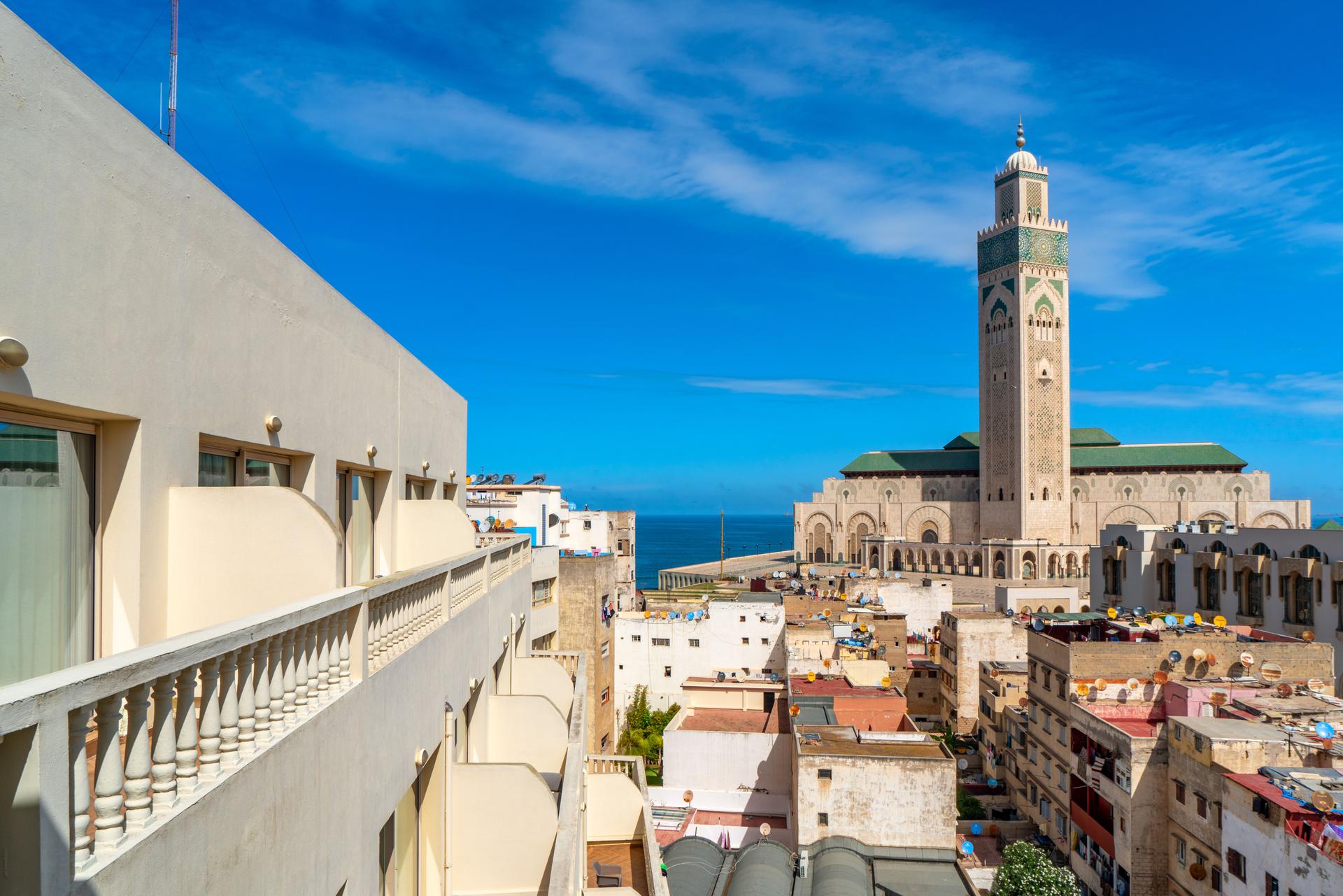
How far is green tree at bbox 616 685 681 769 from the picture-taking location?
31625mm

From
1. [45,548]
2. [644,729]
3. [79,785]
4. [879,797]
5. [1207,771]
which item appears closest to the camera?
[79,785]

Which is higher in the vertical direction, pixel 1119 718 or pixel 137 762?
pixel 137 762

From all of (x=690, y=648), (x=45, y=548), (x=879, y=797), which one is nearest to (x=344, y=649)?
(x=45, y=548)

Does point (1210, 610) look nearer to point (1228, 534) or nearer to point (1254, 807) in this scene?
point (1228, 534)

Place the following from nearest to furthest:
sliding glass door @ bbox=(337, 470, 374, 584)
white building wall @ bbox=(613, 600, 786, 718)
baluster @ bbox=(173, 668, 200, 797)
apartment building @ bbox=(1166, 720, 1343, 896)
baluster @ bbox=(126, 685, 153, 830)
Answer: baluster @ bbox=(126, 685, 153, 830)
baluster @ bbox=(173, 668, 200, 797)
sliding glass door @ bbox=(337, 470, 374, 584)
apartment building @ bbox=(1166, 720, 1343, 896)
white building wall @ bbox=(613, 600, 786, 718)

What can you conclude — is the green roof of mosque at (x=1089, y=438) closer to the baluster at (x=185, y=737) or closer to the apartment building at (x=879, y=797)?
the apartment building at (x=879, y=797)

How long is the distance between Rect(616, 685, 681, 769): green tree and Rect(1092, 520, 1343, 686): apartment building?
71.6 ft

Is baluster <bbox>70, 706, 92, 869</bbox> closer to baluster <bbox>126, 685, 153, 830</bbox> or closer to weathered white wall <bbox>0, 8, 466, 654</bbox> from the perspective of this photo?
baluster <bbox>126, 685, 153, 830</bbox>

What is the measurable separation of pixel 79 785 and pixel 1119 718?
24841 mm

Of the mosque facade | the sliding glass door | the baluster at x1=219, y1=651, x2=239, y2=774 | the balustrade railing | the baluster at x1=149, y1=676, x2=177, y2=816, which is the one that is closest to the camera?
the balustrade railing

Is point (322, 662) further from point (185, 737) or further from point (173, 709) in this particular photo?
point (185, 737)

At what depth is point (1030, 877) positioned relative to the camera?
1833cm

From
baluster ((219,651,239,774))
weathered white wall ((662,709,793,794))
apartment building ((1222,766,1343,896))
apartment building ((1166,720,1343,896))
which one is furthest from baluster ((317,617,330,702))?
weathered white wall ((662,709,793,794))

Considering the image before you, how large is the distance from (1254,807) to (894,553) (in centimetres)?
6440
